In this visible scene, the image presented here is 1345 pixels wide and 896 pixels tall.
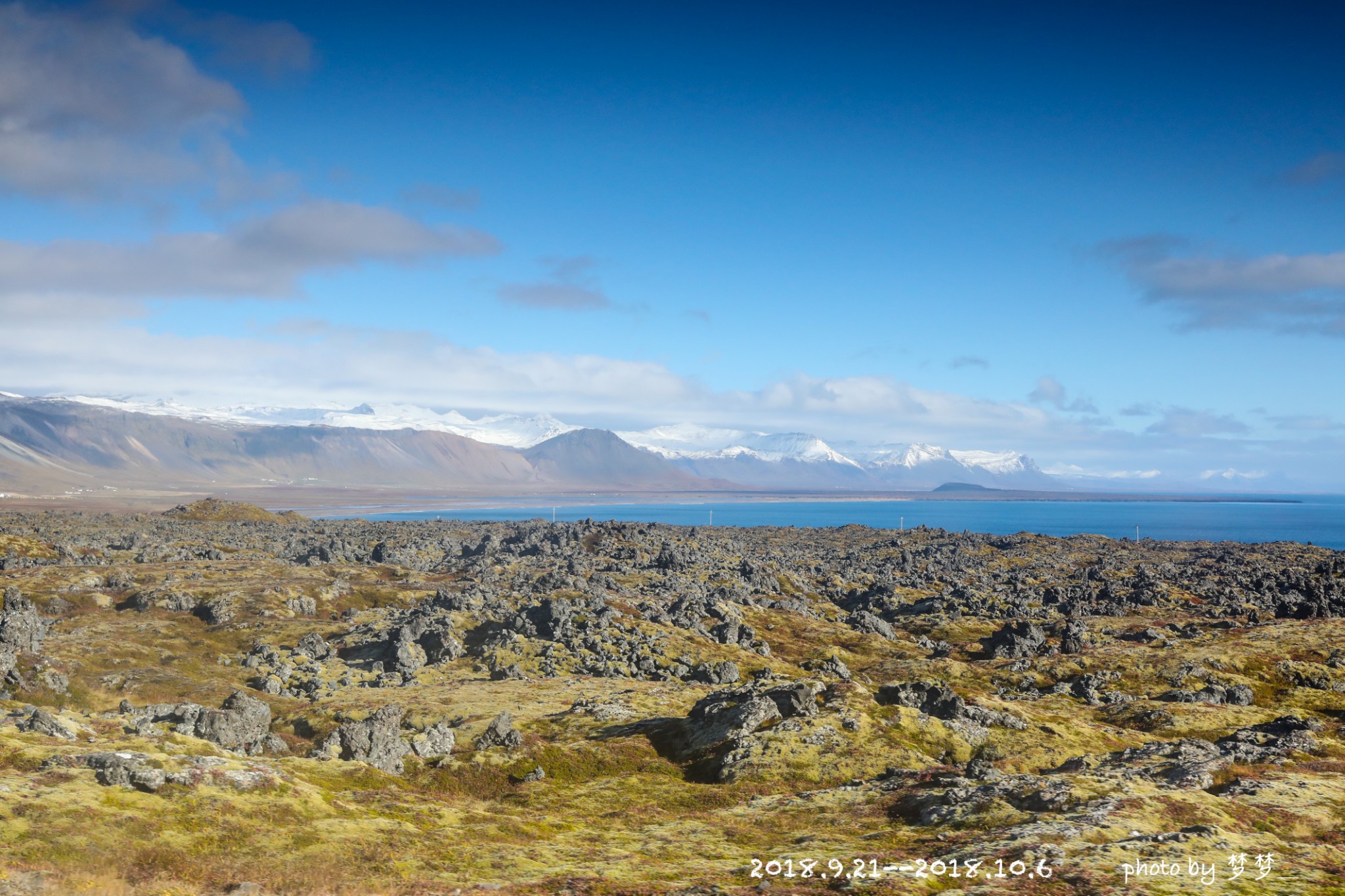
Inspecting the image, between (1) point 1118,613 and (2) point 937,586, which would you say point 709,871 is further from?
(2) point 937,586

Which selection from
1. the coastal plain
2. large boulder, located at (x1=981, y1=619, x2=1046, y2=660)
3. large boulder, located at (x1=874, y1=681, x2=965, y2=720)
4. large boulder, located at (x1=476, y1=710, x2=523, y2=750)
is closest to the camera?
the coastal plain

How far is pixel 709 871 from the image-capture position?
37.7 metres

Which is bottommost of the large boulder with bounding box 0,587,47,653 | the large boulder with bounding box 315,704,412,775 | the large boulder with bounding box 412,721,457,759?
the large boulder with bounding box 412,721,457,759

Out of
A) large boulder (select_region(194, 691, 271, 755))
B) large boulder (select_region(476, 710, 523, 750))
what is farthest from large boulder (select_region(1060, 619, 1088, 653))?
large boulder (select_region(194, 691, 271, 755))

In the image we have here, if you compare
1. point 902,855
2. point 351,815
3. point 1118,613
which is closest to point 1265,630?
point 1118,613

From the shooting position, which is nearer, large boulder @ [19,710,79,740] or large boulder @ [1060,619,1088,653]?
large boulder @ [19,710,79,740]

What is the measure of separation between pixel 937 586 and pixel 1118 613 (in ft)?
112

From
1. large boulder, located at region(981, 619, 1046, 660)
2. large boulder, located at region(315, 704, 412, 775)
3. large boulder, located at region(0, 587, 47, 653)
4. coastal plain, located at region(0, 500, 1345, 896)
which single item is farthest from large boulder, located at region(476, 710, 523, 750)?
large boulder, located at region(981, 619, 1046, 660)

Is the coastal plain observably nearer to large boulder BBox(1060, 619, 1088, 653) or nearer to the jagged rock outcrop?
the jagged rock outcrop

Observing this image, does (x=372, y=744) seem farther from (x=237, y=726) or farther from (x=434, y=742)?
(x=237, y=726)

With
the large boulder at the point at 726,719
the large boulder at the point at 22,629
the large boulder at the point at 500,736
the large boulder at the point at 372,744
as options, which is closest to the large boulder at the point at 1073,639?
the large boulder at the point at 726,719

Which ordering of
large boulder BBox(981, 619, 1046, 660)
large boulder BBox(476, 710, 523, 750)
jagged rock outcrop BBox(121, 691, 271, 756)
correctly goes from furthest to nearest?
large boulder BBox(981, 619, 1046, 660), large boulder BBox(476, 710, 523, 750), jagged rock outcrop BBox(121, 691, 271, 756)

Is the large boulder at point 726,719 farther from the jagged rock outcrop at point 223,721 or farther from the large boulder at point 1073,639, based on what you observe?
the large boulder at point 1073,639

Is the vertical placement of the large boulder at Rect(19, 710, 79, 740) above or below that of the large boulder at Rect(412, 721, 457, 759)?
above
